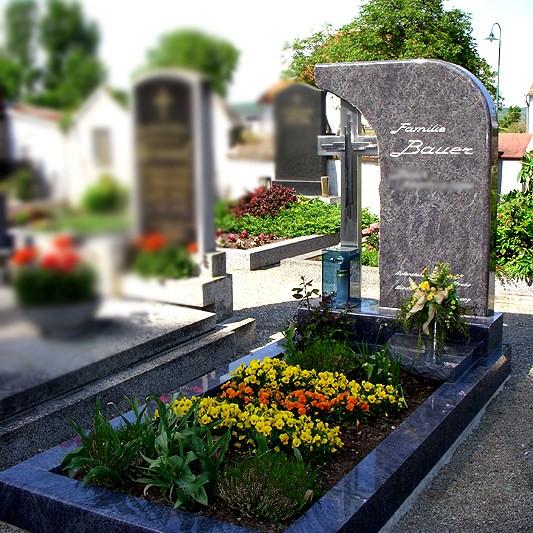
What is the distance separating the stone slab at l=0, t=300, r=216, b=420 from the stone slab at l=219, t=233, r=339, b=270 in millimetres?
4690

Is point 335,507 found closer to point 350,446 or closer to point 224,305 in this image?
point 350,446

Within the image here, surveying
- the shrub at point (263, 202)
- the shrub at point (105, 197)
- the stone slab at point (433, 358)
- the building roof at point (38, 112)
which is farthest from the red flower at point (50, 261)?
the shrub at point (263, 202)

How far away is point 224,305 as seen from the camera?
6.89 meters

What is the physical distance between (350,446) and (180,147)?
1949 millimetres

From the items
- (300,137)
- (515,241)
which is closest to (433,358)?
(515,241)

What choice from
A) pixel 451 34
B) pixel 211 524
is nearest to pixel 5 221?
pixel 211 524

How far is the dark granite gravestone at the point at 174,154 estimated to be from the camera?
12.8 feet

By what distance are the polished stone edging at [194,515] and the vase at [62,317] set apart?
1.99 feet

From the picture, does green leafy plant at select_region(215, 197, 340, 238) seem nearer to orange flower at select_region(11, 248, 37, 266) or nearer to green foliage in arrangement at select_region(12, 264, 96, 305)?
green foliage in arrangement at select_region(12, 264, 96, 305)

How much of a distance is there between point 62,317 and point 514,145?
18051 mm

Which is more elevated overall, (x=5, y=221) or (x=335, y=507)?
(x=5, y=221)

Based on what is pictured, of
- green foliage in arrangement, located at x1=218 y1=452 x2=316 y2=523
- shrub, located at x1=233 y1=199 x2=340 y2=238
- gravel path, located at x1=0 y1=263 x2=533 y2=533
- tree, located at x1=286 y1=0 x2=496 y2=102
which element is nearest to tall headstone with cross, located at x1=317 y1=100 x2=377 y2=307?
gravel path, located at x1=0 y1=263 x2=533 y2=533

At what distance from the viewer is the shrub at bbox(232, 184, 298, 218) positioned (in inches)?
501

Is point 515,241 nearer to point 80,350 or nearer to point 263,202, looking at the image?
point 263,202
